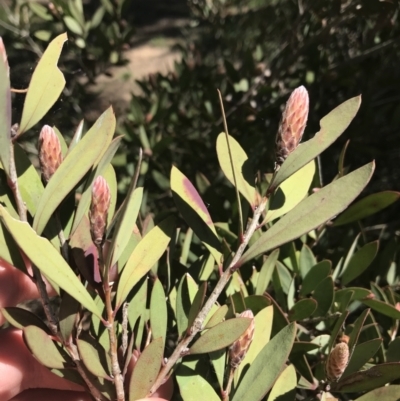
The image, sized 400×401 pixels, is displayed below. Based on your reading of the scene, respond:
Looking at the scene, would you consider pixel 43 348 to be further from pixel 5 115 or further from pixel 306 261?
pixel 306 261

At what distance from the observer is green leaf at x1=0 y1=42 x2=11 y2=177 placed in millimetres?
365

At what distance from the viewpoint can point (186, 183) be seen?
51 cm

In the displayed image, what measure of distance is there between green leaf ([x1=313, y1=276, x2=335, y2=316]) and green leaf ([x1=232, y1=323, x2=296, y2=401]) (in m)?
0.18

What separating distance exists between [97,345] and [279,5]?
1690 millimetres

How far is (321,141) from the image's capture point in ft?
1.42

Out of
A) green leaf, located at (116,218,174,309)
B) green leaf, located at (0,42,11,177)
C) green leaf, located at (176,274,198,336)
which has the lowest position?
green leaf, located at (176,274,198,336)

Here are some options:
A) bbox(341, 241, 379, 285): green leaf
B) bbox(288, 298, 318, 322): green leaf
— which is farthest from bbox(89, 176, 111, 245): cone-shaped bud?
bbox(341, 241, 379, 285): green leaf

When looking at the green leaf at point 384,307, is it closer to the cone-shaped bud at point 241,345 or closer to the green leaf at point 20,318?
the cone-shaped bud at point 241,345

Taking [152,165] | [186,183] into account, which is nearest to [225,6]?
[152,165]

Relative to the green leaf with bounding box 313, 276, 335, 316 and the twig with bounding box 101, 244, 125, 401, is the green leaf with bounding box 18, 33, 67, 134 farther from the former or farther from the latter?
the green leaf with bounding box 313, 276, 335, 316

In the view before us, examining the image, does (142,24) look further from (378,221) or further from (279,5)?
(378,221)

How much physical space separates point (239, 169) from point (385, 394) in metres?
0.29

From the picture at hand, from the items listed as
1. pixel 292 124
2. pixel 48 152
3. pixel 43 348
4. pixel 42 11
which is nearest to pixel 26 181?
pixel 48 152

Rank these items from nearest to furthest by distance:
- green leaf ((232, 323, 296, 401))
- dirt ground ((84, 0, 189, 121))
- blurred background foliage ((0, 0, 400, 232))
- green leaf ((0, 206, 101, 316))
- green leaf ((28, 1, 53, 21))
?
green leaf ((0, 206, 101, 316)) → green leaf ((232, 323, 296, 401)) → blurred background foliage ((0, 0, 400, 232)) → green leaf ((28, 1, 53, 21)) → dirt ground ((84, 0, 189, 121))
